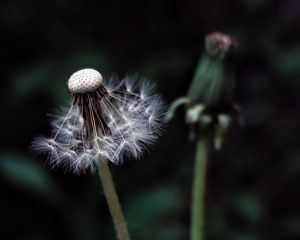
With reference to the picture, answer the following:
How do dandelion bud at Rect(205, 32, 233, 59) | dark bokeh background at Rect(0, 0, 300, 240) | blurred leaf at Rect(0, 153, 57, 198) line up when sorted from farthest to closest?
dark bokeh background at Rect(0, 0, 300, 240) → blurred leaf at Rect(0, 153, 57, 198) → dandelion bud at Rect(205, 32, 233, 59)

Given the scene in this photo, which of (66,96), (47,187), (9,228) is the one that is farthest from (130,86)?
(9,228)

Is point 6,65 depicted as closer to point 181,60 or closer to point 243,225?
point 181,60

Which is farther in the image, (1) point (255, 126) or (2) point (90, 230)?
(1) point (255, 126)

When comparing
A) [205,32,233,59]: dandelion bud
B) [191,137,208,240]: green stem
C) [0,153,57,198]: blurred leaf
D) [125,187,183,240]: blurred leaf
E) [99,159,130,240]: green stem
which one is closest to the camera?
[99,159,130,240]: green stem

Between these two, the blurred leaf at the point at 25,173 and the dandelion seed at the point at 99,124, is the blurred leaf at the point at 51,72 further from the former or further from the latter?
the dandelion seed at the point at 99,124

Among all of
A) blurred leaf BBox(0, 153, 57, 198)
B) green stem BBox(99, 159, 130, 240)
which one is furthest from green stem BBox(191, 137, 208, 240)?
blurred leaf BBox(0, 153, 57, 198)

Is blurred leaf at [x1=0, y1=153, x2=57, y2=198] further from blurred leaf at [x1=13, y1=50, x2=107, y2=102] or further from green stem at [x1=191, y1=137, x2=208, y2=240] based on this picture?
green stem at [x1=191, y1=137, x2=208, y2=240]
